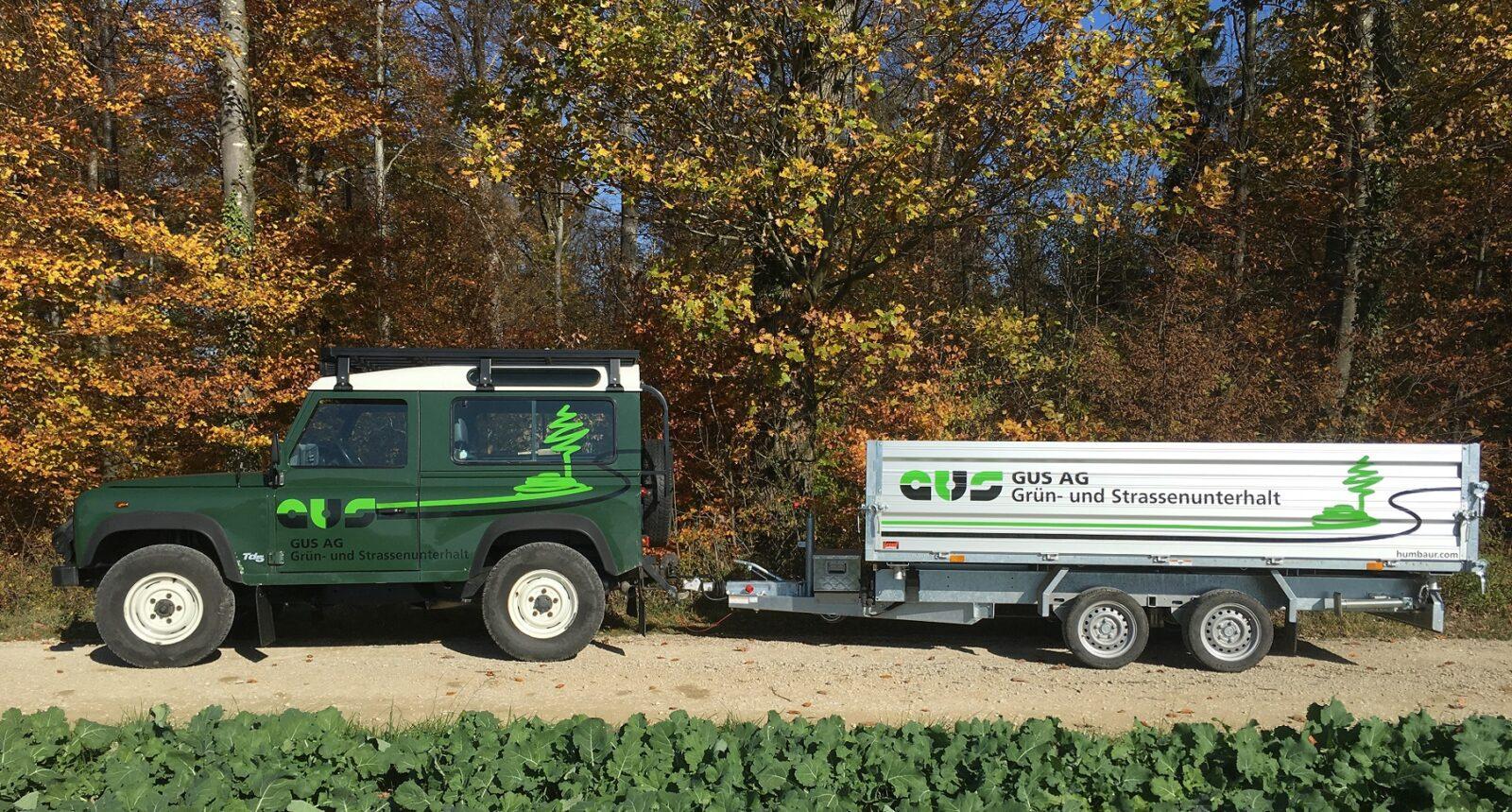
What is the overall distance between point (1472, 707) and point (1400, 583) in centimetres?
109

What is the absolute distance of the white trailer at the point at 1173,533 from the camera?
7.81m

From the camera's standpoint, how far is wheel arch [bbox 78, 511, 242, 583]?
25.5ft

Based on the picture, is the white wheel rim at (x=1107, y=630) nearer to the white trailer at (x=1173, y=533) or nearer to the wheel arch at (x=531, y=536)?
the white trailer at (x=1173, y=533)

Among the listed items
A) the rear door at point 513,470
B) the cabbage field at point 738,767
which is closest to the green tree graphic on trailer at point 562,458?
the rear door at point 513,470

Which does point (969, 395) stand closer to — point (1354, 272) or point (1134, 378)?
point (1134, 378)

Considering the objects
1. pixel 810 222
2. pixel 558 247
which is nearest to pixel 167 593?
pixel 810 222

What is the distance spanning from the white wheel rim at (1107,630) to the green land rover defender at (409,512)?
3410mm

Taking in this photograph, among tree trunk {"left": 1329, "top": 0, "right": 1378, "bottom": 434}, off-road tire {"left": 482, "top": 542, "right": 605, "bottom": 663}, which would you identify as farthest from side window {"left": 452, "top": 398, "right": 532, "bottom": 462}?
tree trunk {"left": 1329, "top": 0, "right": 1378, "bottom": 434}

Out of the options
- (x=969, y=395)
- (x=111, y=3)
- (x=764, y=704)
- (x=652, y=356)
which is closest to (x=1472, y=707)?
(x=764, y=704)

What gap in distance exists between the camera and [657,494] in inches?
336

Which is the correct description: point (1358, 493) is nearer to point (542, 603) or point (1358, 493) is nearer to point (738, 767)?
point (738, 767)

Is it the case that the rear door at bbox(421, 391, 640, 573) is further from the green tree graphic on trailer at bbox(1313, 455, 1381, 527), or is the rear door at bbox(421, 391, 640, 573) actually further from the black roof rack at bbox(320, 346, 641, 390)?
the green tree graphic on trailer at bbox(1313, 455, 1381, 527)

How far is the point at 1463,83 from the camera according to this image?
41.5 ft

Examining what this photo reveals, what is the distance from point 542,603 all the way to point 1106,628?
4487 millimetres
